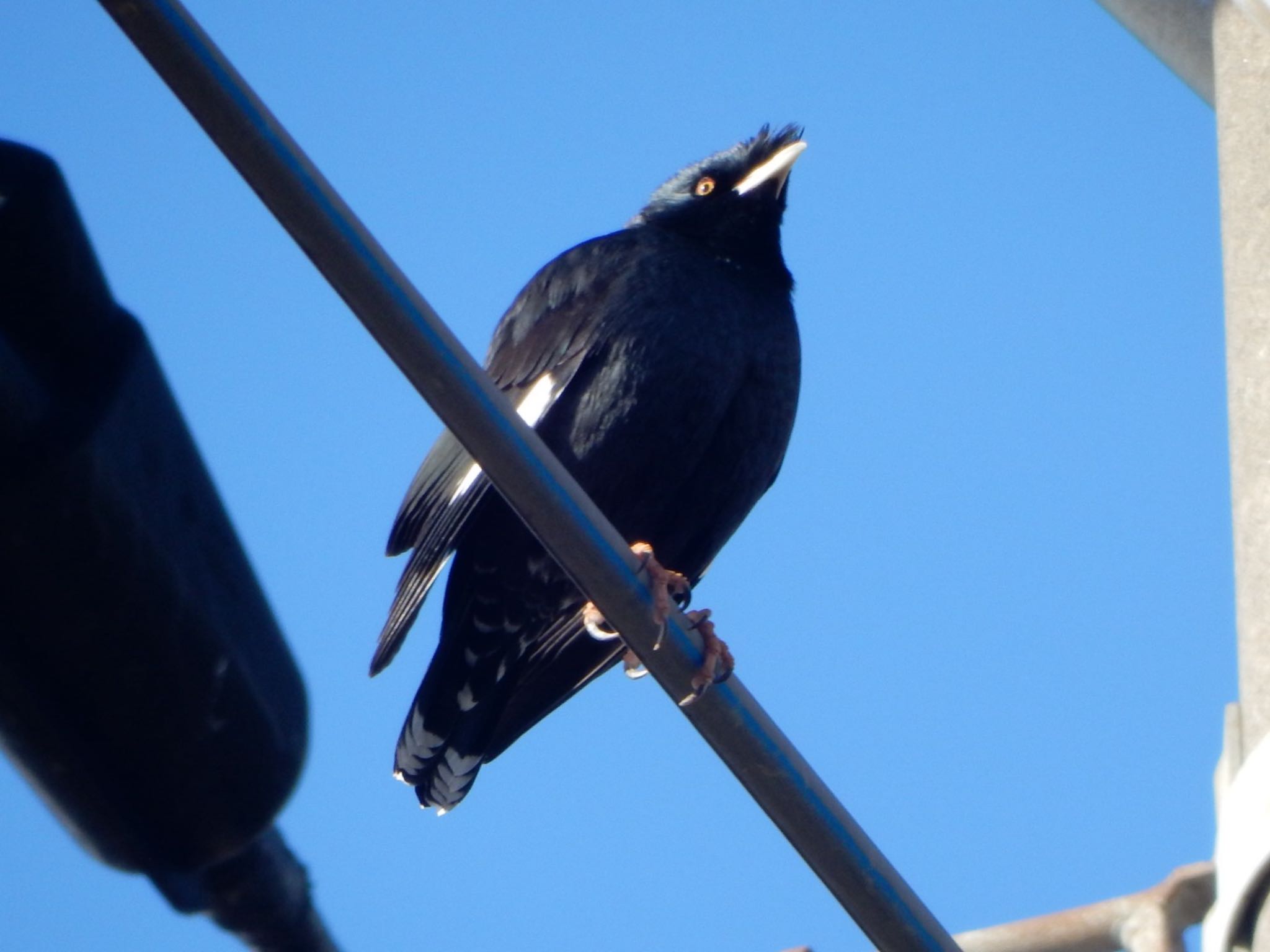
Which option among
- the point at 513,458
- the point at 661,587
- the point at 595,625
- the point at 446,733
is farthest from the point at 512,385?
the point at 513,458

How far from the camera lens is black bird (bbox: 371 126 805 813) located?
3689 millimetres

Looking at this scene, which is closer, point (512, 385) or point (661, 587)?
point (661, 587)

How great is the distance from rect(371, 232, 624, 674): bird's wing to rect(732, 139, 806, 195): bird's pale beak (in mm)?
492

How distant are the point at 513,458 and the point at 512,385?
7.57 feet

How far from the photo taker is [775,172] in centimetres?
457

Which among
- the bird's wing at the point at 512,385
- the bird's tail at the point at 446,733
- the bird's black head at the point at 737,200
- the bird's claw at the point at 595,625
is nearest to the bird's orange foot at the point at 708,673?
the bird's claw at the point at 595,625

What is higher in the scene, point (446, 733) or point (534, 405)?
point (534, 405)

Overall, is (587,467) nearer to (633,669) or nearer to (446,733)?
(633,669)

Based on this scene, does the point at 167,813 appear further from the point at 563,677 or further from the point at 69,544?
the point at 563,677

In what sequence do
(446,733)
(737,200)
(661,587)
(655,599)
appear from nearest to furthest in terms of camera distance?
1. (655,599)
2. (661,587)
3. (446,733)
4. (737,200)

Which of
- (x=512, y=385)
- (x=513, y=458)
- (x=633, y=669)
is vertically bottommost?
(x=633, y=669)

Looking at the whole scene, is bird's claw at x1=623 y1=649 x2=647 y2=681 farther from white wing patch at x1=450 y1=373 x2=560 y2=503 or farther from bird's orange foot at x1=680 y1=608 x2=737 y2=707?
bird's orange foot at x1=680 y1=608 x2=737 y2=707

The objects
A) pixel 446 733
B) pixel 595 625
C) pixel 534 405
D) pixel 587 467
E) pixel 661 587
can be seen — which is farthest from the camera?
pixel 446 733

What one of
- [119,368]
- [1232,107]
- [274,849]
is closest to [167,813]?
[274,849]
